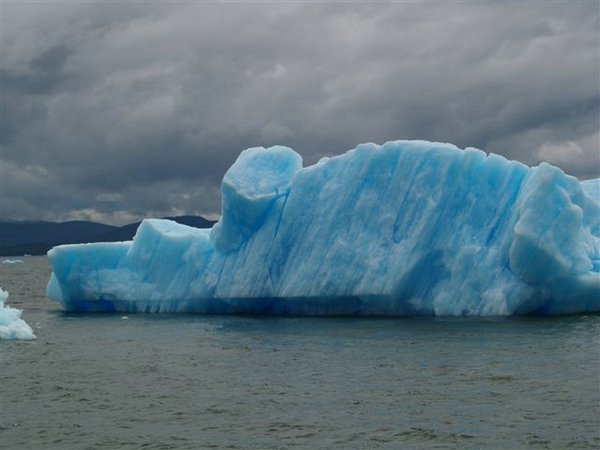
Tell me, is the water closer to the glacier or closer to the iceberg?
the iceberg

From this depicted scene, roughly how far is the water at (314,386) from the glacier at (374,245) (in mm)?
1047

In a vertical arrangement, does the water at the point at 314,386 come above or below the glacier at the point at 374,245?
below

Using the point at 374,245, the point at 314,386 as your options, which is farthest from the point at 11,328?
the point at 314,386

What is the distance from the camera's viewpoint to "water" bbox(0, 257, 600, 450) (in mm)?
11039

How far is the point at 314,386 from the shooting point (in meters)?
13.7

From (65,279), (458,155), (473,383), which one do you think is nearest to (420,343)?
(473,383)

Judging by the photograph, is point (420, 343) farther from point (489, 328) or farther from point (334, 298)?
point (334, 298)

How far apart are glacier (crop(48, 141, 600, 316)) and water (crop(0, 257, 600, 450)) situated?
1047mm

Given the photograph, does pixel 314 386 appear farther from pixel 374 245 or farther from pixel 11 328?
pixel 11 328

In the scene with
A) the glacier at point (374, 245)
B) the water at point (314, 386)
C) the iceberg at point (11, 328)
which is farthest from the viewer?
the glacier at point (374, 245)

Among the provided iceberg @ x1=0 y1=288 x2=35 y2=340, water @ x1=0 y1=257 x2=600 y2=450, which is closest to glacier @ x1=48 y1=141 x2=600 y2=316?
water @ x1=0 y1=257 x2=600 y2=450

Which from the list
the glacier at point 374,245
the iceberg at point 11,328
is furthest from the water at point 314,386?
the glacier at point 374,245

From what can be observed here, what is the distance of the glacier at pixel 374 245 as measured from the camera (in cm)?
2022

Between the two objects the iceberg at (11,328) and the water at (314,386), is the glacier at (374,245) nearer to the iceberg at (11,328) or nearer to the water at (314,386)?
the water at (314,386)
